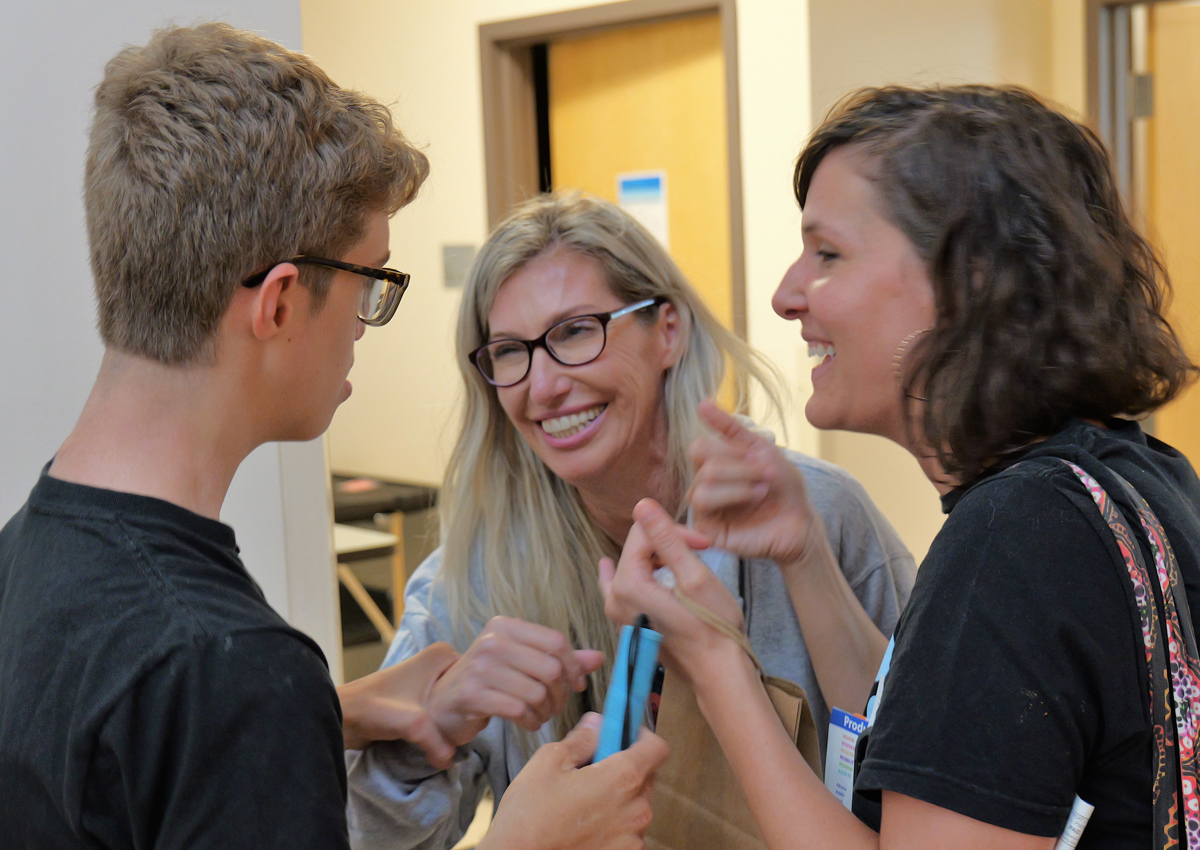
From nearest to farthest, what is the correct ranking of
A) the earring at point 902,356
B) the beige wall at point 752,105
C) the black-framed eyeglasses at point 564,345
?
the earring at point 902,356
the black-framed eyeglasses at point 564,345
the beige wall at point 752,105

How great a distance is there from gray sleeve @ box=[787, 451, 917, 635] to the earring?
61cm

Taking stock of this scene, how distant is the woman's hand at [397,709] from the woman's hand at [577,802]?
0.32m

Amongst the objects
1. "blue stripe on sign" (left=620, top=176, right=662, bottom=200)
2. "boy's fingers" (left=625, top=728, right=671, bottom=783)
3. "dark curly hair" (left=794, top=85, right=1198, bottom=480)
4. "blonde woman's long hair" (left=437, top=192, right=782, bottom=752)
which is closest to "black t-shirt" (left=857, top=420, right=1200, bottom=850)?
"dark curly hair" (left=794, top=85, right=1198, bottom=480)

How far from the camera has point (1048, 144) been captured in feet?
3.55

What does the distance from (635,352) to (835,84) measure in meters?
1.91

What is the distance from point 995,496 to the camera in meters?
0.90

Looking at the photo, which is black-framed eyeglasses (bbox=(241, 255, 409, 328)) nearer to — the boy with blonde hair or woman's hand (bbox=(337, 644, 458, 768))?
the boy with blonde hair

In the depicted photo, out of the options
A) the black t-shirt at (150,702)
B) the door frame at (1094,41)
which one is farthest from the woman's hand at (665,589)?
the door frame at (1094,41)

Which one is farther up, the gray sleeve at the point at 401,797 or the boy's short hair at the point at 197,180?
the boy's short hair at the point at 197,180

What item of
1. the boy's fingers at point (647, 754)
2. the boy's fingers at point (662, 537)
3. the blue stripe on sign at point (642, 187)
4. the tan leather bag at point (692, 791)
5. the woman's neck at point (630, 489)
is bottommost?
the tan leather bag at point (692, 791)

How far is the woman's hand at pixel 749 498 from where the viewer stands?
1426mm

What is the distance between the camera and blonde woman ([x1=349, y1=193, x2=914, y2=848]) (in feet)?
5.41

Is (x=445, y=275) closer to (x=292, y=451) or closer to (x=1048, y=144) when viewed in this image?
(x=292, y=451)

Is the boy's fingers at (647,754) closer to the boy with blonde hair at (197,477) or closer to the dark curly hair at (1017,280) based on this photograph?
the boy with blonde hair at (197,477)
